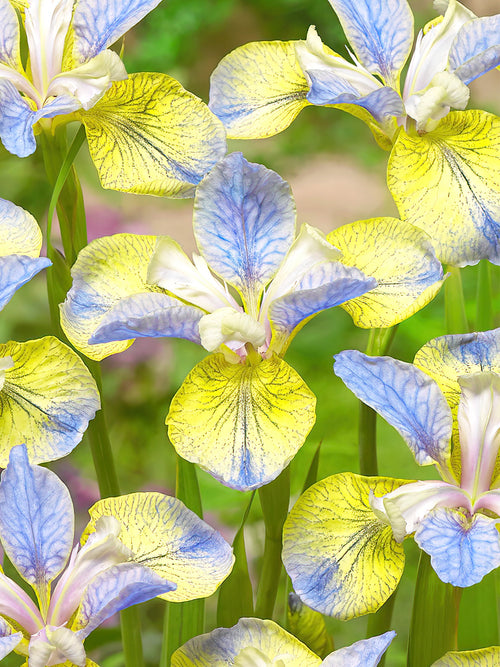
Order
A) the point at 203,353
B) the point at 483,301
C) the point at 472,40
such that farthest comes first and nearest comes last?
the point at 203,353 → the point at 483,301 → the point at 472,40

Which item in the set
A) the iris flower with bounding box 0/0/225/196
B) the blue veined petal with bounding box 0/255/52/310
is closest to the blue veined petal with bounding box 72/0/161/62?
the iris flower with bounding box 0/0/225/196

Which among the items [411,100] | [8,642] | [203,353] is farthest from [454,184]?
[203,353]

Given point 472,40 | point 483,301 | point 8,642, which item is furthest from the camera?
point 483,301

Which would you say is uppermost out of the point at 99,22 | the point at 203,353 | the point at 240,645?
the point at 99,22

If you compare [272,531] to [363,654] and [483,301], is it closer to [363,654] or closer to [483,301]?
[363,654]

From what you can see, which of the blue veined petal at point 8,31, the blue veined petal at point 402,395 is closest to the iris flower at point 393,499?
the blue veined petal at point 402,395

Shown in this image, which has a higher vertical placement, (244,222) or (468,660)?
(244,222)

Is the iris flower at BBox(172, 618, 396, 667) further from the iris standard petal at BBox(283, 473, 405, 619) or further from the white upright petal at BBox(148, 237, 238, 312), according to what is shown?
the white upright petal at BBox(148, 237, 238, 312)

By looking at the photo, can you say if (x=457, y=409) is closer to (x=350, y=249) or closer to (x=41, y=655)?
(x=350, y=249)
